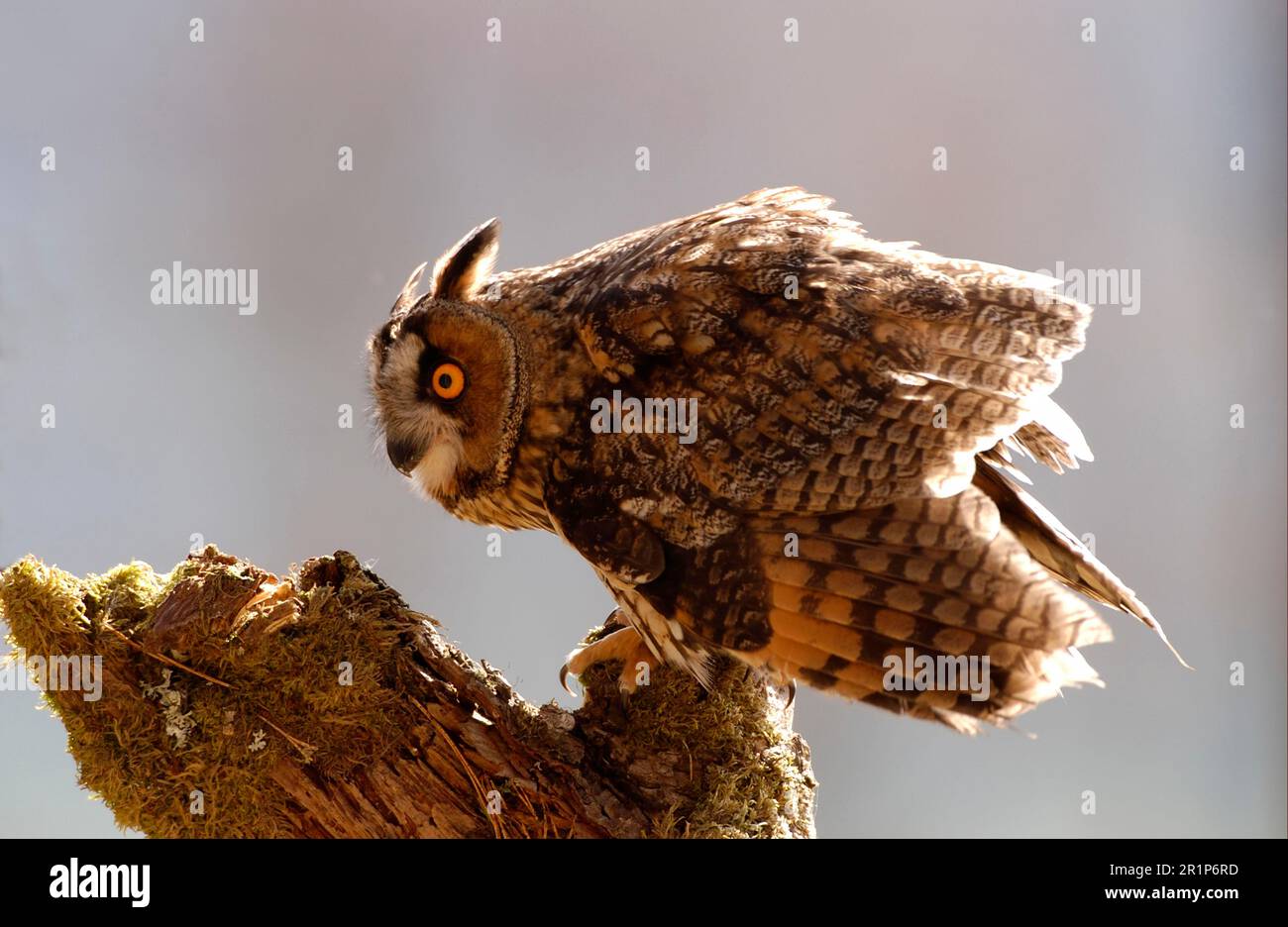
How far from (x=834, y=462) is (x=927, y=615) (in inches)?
9.7

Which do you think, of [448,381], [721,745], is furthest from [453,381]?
[721,745]

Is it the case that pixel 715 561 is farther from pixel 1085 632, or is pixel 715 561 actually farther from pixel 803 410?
pixel 1085 632

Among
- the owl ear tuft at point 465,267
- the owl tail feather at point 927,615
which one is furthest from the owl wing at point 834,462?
the owl ear tuft at point 465,267

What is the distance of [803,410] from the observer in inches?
58.8

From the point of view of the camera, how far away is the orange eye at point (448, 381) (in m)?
1.65

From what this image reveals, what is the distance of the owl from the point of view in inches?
54.8

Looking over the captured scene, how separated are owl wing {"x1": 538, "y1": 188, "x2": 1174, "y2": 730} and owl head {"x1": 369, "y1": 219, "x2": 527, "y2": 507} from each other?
0.43ft

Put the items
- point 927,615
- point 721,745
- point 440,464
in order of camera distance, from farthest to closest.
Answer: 1. point 440,464
2. point 721,745
3. point 927,615

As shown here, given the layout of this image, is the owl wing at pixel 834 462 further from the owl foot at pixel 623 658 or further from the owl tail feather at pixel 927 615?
the owl foot at pixel 623 658

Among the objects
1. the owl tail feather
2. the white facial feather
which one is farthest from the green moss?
the white facial feather

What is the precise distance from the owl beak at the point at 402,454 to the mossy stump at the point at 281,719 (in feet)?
0.87

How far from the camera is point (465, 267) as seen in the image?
1747mm

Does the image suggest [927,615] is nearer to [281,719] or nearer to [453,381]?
[453,381]
